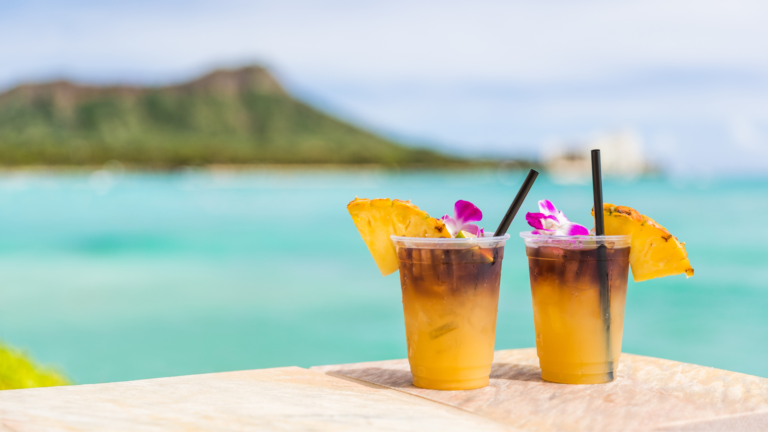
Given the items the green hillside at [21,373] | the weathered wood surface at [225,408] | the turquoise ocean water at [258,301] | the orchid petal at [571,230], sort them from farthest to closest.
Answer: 1. the turquoise ocean water at [258,301]
2. the green hillside at [21,373]
3. the orchid petal at [571,230]
4. the weathered wood surface at [225,408]

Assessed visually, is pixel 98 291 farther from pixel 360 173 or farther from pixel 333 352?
pixel 360 173

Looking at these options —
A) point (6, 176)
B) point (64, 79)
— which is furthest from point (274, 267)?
point (64, 79)

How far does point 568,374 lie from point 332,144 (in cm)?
8385

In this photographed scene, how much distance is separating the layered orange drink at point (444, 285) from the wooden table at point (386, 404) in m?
0.06

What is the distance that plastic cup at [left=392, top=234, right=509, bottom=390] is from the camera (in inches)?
63.6

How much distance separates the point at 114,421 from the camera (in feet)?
4.35

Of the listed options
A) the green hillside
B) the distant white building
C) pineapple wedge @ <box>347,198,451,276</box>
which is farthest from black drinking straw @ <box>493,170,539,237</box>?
the distant white building

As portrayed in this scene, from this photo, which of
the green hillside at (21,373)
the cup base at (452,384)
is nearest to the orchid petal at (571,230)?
the cup base at (452,384)

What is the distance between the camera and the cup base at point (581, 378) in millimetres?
1730

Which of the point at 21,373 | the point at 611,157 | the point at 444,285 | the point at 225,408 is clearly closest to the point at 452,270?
the point at 444,285

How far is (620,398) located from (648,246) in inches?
14.6

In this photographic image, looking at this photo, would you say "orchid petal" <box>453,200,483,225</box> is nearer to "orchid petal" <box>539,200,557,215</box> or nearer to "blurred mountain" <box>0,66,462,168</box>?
"orchid petal" <box>539,200,557,215</box>

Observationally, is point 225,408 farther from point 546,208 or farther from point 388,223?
point 546,208

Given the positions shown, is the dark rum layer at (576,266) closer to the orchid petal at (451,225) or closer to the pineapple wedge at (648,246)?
the pineapple wedge at (648,246)
